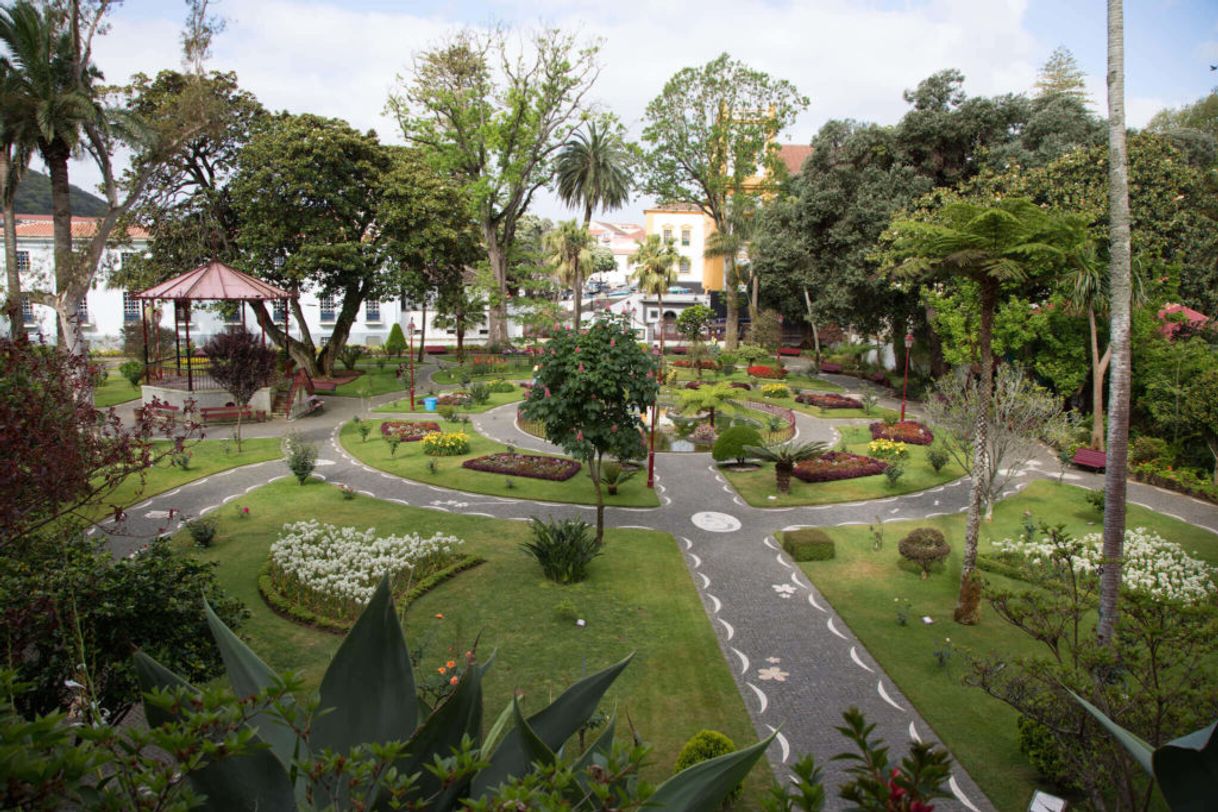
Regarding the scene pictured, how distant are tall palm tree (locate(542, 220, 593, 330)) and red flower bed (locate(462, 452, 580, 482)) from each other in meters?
22.8

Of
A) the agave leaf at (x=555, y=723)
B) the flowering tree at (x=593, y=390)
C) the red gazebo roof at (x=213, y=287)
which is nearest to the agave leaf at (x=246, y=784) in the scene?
the agave leaf at (x=555, y=723)

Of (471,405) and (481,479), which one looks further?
(471,405)

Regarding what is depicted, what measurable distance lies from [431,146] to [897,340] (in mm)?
29155

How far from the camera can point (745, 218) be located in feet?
164

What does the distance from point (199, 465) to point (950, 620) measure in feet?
62.7

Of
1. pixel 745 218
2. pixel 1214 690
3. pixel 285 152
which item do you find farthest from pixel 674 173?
pixel 1214 690

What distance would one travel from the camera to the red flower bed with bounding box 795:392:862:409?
31.5m

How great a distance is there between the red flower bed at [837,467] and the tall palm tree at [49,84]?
20574mm

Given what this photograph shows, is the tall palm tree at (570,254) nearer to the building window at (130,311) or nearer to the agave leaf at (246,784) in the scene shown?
the building window at (130,311)

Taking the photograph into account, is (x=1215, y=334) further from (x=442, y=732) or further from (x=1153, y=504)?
(x=442, y=732)

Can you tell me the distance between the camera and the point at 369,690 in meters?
3.46

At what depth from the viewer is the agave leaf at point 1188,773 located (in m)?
2.50

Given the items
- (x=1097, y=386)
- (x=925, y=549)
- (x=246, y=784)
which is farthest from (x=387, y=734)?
(x=1097, y=386)

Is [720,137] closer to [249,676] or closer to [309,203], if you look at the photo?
[309,203]
